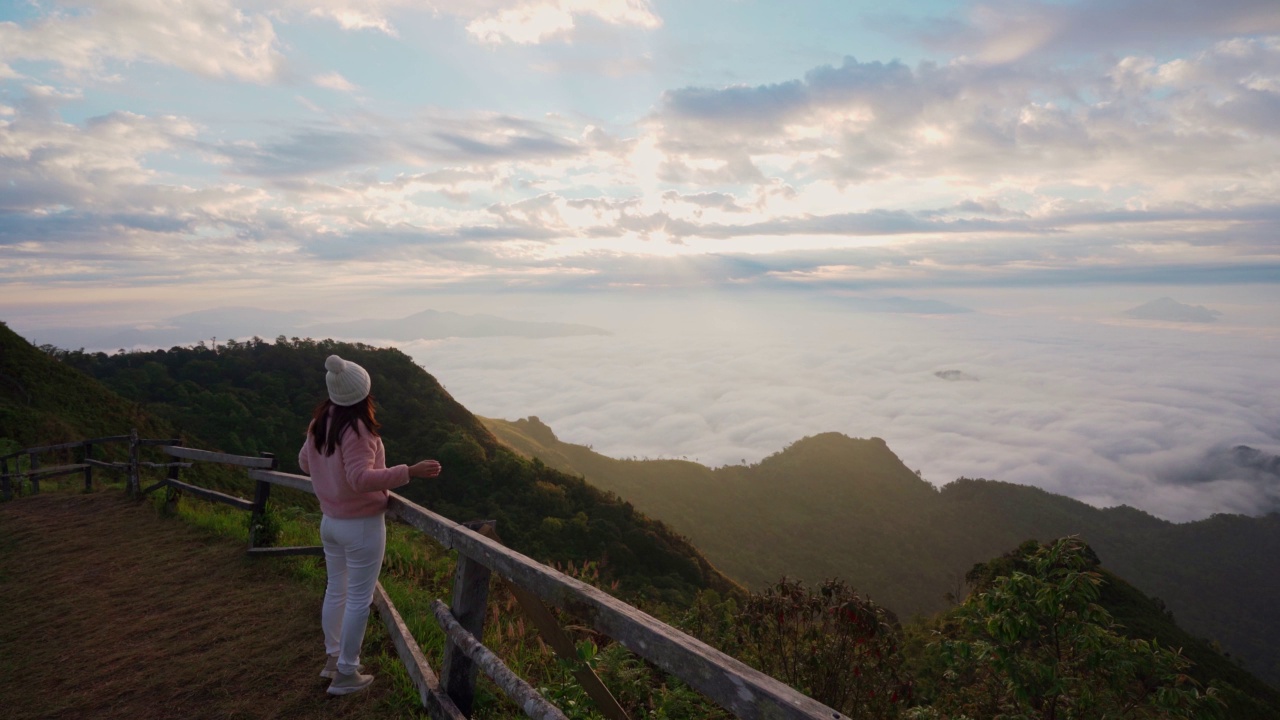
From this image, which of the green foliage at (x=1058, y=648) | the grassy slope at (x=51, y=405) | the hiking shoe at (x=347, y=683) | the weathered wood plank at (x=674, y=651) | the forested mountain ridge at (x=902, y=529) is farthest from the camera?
the forested mountain ridge at (x=902, y=529)

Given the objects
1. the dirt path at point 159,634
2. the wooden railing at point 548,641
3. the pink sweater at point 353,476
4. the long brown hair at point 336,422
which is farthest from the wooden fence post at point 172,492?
the long brown hair at point 336,422

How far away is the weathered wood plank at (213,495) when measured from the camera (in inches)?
303

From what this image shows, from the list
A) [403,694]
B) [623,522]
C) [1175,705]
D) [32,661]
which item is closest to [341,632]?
[403,694]

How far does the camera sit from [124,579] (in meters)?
7.41

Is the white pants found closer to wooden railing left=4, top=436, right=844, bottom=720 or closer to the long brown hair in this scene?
wooden railing left=4, top=436, right=844, bottom=720

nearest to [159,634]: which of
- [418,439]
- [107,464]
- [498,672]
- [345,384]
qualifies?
[345,384]

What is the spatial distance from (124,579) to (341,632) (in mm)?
5053

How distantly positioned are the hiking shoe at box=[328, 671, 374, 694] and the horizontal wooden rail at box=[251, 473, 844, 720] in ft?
5.20

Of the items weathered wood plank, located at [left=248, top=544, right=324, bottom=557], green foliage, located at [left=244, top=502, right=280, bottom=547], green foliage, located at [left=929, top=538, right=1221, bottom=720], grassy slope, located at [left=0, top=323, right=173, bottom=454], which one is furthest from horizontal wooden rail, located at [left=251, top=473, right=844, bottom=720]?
grassy slope, located at [left=0, top=323, right=173, bottom=454]

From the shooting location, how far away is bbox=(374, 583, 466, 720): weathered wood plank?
3.60 m

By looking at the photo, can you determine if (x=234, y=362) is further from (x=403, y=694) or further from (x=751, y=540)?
(x=751, y=540)

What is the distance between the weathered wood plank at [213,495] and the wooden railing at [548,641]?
3.58 metres

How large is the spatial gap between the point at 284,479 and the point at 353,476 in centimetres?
328

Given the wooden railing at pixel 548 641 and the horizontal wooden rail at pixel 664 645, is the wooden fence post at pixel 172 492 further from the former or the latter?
the horizontal wooden rail at pixel 664 645
